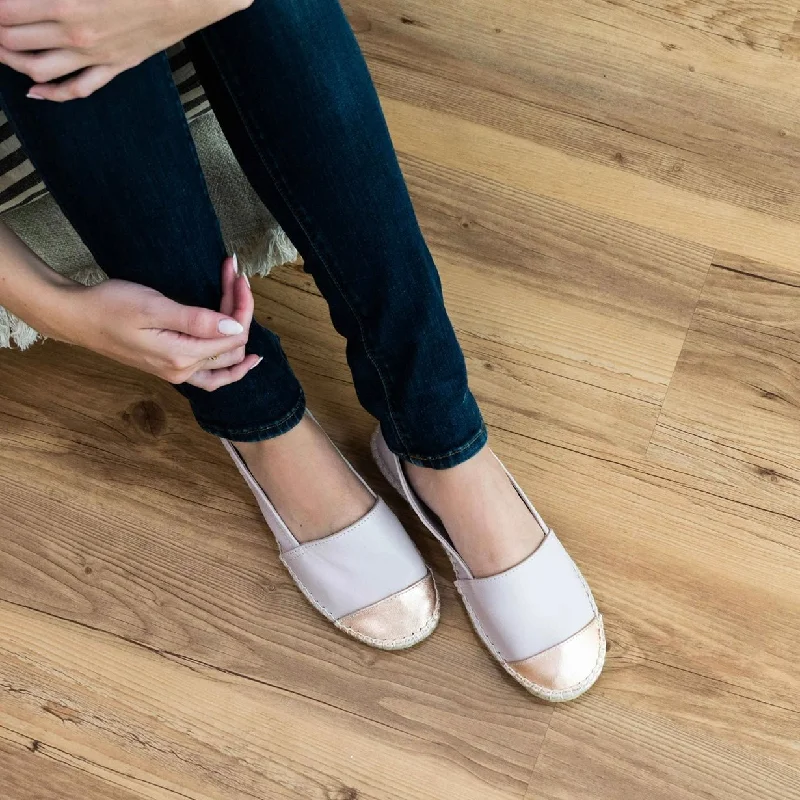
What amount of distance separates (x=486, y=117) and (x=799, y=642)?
0.68m

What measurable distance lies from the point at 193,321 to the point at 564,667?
0.46 meters

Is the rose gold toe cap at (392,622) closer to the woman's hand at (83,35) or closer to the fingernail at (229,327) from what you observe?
the fingernail at (229,327)

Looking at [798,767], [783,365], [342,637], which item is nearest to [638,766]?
[798,767]

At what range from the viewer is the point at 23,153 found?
67cm

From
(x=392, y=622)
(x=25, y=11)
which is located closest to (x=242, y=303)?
(x=25, y=11)

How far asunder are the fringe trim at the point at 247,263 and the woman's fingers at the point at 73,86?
35 cm

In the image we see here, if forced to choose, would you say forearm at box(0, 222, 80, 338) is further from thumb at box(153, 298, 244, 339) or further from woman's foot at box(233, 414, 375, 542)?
woman's foot at box(233, 414, 375, 542)

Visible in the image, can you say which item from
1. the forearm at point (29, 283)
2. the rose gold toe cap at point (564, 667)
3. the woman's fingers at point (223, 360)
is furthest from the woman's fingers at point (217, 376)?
the rose gold toe cap at point (564, 667)

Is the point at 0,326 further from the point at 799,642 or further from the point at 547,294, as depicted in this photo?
the point at 799,642

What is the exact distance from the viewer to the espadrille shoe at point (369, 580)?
82 cm

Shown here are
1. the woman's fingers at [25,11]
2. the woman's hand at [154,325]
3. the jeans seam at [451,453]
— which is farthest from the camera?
the jeans seam at [451,453]

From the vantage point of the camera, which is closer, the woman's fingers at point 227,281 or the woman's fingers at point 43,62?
the woman's fingers at point 43,62

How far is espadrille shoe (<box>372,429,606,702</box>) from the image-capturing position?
0.80 meters

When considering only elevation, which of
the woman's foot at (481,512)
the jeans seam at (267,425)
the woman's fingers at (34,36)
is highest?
the woman's fingers at (34,36)
